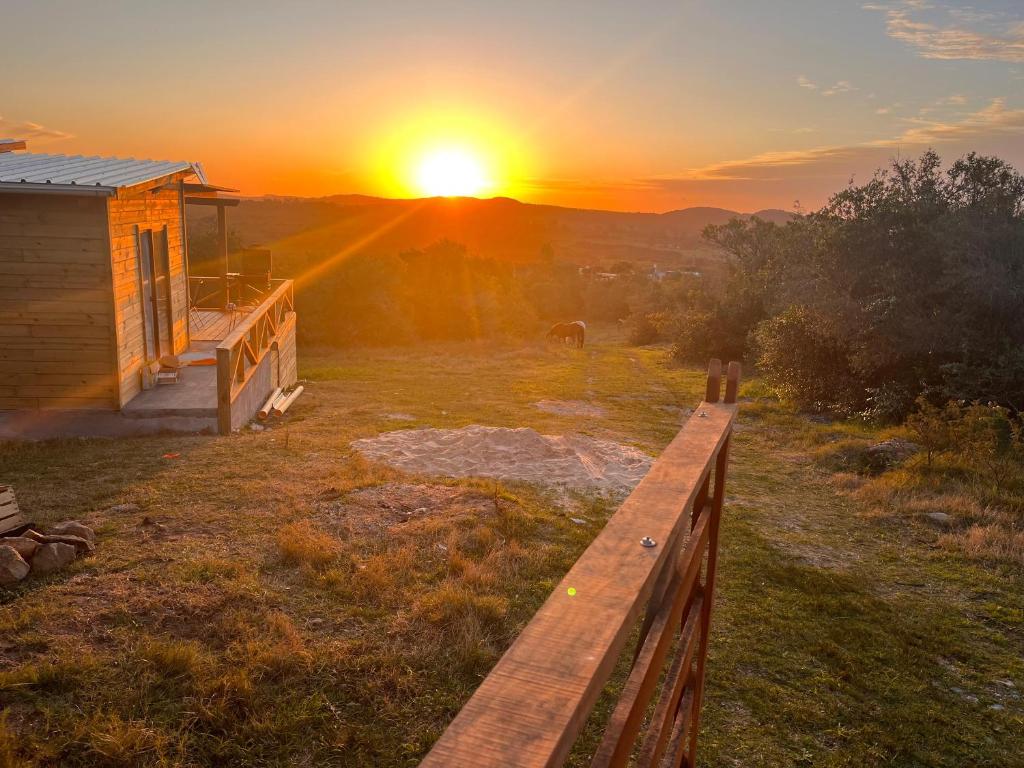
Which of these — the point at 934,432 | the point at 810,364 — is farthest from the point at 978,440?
the point at 810,364

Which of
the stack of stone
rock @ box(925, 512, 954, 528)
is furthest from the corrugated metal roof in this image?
rock @ box(925, 512, 954, 528)

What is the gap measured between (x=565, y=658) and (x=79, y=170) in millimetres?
12716

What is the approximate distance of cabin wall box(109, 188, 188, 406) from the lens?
34.8 feet

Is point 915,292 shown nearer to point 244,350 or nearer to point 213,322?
point 244,350

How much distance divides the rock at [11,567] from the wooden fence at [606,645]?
5.58 meters

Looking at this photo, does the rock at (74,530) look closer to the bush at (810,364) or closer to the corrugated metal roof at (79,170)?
the corrugated metal roof at (79,170)

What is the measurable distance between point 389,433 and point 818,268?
35.5 feet

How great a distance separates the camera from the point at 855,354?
49.3ft

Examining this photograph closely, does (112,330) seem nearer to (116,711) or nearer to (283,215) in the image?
(116,711)

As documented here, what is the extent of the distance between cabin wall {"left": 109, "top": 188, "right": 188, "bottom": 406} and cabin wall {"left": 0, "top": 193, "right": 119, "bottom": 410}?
0.73 ft

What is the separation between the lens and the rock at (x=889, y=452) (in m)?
11.1

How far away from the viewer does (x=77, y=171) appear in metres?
10.8

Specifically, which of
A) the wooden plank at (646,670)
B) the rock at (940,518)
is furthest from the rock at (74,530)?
the rock at (940,518)

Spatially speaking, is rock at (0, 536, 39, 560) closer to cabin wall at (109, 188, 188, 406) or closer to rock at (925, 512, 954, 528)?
cabin wall at (109, 188, 188, 406)
